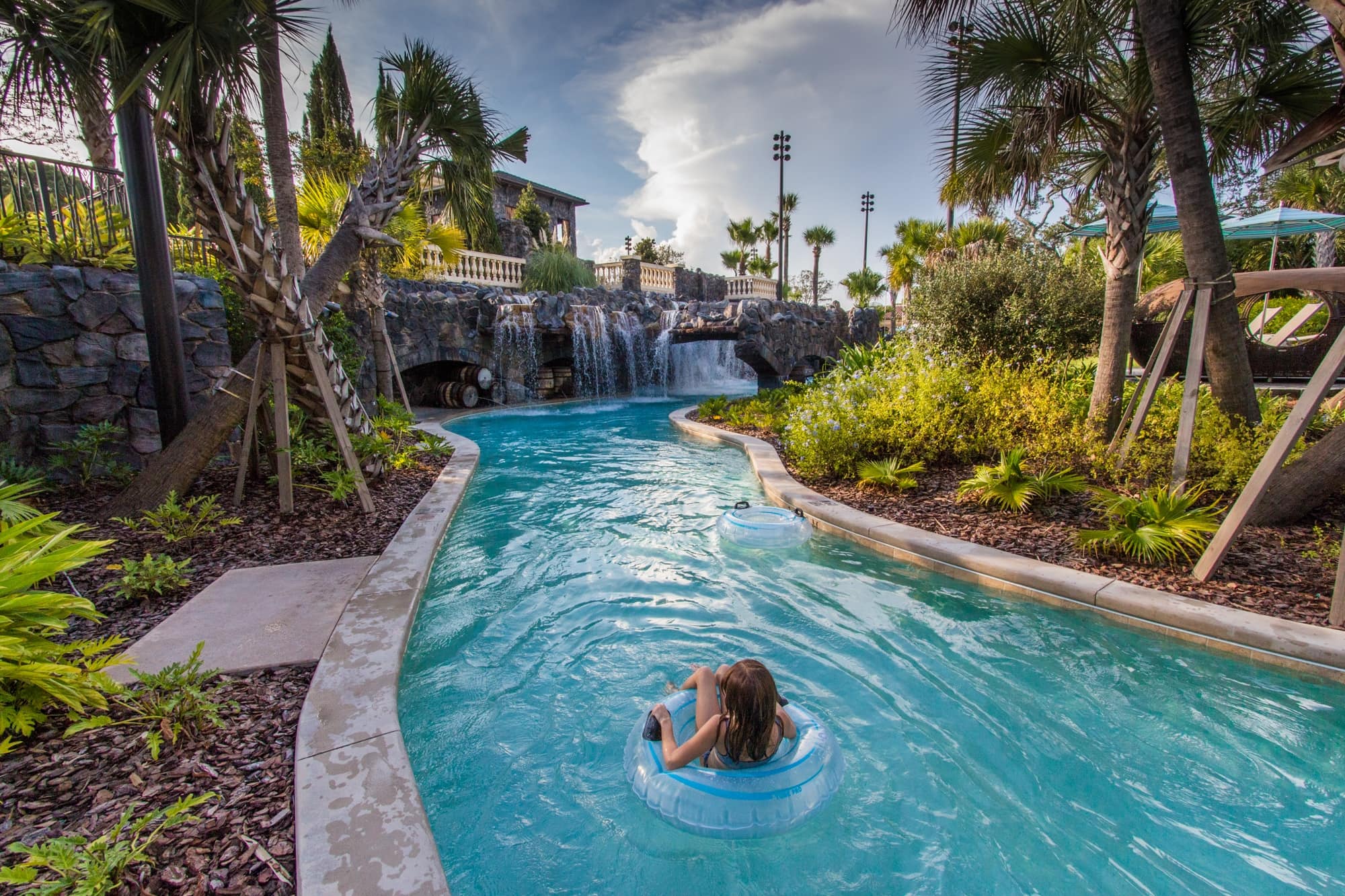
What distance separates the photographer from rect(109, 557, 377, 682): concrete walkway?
2973 millimetres

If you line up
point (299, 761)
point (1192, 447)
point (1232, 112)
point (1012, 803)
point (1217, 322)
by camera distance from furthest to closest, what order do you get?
point (1232, 112) → point (1192, 447) → point (1217, 322) → point (1012, 803) → point (299, 761)

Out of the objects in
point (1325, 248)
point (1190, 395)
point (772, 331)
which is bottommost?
point (1190, 395)

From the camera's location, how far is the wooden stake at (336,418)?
17.5ft

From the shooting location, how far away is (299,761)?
2232mm

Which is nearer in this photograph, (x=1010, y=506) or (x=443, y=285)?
(x=1010, y=506)

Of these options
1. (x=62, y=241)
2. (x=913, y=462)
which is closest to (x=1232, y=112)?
(x=913, y=462)

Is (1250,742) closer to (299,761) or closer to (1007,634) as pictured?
(1007,634)

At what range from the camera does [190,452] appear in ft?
17.3

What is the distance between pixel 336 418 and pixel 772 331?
642 inches

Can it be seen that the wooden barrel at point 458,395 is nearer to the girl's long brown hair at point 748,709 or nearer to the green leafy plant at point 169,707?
the green leafy plant at point 169,707

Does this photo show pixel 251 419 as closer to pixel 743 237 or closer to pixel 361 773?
pixel 361 773

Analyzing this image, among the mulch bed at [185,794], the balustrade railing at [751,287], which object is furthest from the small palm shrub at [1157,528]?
the balustrade railing at [751,287]

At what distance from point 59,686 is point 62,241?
6.23 metres

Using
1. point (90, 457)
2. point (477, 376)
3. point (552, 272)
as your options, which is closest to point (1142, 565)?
point (90, 457)
